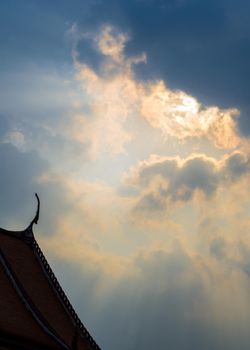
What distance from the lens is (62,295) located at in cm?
2600

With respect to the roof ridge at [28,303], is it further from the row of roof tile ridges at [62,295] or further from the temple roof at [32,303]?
the row of roof tile ridges at [62,295]

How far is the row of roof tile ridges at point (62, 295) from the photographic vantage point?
78.0ft

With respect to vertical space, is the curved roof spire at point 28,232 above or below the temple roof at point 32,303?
above

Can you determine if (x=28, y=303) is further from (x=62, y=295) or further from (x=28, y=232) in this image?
(x=28, y=232)

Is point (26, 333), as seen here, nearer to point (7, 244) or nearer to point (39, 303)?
point (39, 303)

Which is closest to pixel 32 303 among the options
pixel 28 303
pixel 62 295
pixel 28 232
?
pixel 28 303

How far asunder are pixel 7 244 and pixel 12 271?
474 centimetres

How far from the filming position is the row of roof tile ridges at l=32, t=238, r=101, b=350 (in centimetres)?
2379

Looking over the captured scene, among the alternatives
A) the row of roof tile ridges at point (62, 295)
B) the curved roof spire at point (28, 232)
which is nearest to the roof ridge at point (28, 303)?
the row of roof tile ridges at point (62, 295)

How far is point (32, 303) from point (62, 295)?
4631 millimetres

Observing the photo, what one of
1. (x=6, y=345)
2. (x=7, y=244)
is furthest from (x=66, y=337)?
(x=7, y=244)

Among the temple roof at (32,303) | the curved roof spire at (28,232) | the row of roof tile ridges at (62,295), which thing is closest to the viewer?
the temple roof at (32,303)

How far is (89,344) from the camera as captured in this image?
23531 millimetres

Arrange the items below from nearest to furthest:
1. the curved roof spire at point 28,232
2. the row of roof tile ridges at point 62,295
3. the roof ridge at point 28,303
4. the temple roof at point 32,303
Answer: the temple roof at point 32,303 → the roof ridge at point 28,303 → the row of roof tile ridges at point 62,295 → the curved roof spire at point 28,232
